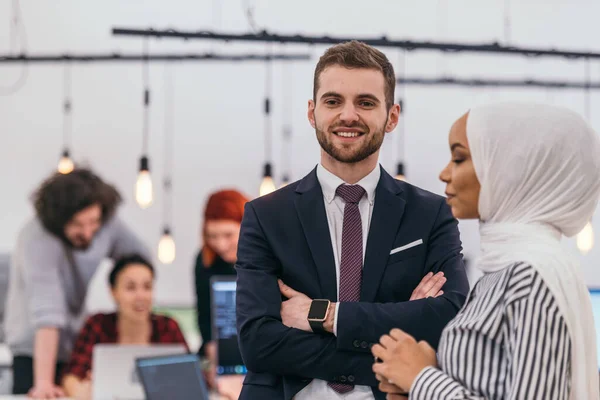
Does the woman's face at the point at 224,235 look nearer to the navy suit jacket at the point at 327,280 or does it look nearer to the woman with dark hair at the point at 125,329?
the woman with dark hair at the point at 125,329

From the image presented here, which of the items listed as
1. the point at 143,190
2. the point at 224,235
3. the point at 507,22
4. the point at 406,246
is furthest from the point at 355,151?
the point at 507,22

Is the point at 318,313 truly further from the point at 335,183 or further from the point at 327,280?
the point at 335,183

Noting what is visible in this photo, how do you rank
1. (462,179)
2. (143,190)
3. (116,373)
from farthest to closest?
(143,190) < (116,373) < (462,179)

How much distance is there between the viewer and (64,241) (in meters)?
5.77

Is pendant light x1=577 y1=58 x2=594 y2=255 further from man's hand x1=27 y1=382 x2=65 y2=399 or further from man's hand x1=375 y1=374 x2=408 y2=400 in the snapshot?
man's hand x1=375 y1=374 x2=408 y2=400

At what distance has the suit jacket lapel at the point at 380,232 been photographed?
2197mm

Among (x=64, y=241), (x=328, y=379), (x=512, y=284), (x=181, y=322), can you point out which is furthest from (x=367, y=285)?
(x=181, y=322)

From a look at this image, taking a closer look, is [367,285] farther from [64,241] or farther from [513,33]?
[513,33]

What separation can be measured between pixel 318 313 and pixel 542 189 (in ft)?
2.26

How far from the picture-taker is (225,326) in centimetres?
457

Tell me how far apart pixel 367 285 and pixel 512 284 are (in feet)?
1.96

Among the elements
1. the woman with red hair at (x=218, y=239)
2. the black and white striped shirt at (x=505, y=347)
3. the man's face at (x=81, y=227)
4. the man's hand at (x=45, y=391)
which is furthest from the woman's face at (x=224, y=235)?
the black and white striped shirt at (x=505, y=347)

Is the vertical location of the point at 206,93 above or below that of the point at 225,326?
above

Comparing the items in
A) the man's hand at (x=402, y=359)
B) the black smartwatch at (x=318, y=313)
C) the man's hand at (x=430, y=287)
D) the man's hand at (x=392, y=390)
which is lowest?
the man's hand at (x=392, y=390)
